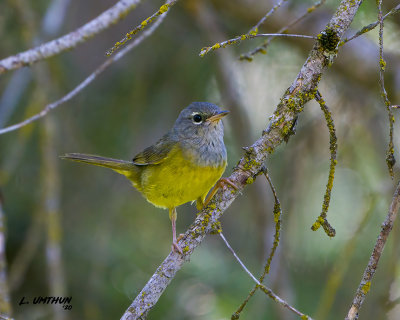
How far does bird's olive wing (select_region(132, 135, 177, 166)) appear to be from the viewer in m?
4.13

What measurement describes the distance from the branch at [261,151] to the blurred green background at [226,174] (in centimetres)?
178

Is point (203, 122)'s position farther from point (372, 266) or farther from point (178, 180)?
point (372, 266)

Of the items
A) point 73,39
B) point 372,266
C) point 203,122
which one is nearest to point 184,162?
point 203,122

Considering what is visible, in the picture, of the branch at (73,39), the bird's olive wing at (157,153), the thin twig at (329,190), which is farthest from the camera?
the bird's olive wing at (157,153)

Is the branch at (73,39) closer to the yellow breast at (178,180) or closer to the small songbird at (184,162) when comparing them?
the small songbird at (184,162)

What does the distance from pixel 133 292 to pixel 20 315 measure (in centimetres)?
101

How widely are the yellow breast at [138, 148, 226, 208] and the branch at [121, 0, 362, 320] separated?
1277mm

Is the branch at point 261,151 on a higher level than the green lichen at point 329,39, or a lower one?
lower

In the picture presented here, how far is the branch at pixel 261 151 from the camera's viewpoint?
2.10 metres

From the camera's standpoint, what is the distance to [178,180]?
382 cm

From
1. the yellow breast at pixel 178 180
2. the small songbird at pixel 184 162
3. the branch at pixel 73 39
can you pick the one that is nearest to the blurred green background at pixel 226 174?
the small songbird at pixel 184 162

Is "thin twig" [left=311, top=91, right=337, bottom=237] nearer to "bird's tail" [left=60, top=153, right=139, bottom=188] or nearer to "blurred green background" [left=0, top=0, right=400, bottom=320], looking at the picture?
"blurred green background" [left=0, top=0, right=400, bottom=320]

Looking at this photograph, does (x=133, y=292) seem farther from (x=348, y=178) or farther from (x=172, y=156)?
(x=348, y=178)

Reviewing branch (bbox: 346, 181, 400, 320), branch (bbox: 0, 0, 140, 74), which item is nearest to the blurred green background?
branch (bbox: 0, 0, 140, 74)
